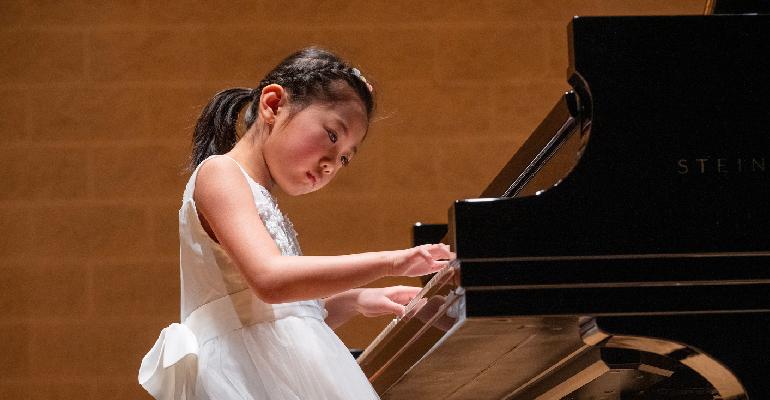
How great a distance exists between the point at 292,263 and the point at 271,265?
0.03 metres

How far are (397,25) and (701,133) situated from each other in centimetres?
271

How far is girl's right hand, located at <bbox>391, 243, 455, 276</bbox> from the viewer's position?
1610 millimetres

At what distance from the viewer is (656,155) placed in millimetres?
1580

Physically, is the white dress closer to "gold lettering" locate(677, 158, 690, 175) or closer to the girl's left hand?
the girl's left hand

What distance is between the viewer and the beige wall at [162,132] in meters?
4.07

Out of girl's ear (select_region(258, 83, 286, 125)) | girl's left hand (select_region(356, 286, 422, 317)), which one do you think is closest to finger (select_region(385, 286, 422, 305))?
girl's left hand (select_region(356, 286, 422, 317))

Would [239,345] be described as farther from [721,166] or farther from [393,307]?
[721,166]

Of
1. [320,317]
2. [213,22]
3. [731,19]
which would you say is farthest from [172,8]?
[731,19]

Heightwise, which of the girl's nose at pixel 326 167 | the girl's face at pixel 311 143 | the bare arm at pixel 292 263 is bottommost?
the bare arm at pixel 292 263

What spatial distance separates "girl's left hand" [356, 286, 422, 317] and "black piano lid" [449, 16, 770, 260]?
641 millimetres

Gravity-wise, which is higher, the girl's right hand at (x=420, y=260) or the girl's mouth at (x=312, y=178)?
the girl's mouth at (x=312, y=178)

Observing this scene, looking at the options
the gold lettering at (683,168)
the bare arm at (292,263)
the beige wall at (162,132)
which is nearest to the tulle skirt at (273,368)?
the bare arm at (292,263)

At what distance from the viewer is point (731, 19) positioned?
1.64 metres

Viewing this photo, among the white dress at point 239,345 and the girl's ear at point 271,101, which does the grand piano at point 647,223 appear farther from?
the girl's ear at point 271,101
